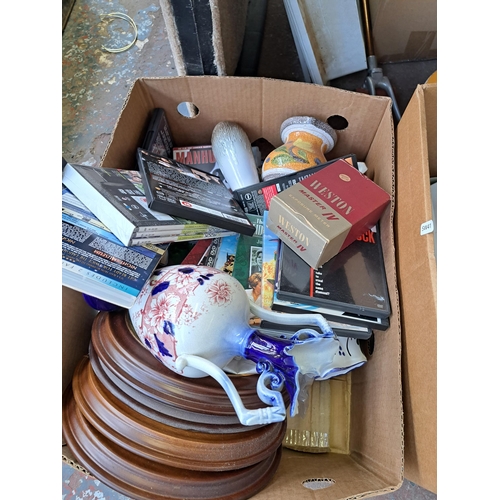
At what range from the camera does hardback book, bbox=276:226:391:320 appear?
0.74 meters

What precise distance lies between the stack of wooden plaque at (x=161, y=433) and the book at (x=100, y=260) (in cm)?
7

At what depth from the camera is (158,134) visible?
37.4 inches

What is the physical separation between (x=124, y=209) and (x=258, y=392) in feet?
1.14

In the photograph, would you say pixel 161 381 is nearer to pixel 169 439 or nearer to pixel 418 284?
pixel 169 439

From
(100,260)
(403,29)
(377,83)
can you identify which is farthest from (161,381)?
(403,29)

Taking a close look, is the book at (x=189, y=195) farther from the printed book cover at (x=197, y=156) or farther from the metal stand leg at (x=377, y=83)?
the metal stand leg at (x=377, y=83)

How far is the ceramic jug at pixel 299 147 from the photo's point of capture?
88 cm

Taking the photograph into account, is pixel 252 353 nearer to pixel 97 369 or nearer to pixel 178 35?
pixel 97 369

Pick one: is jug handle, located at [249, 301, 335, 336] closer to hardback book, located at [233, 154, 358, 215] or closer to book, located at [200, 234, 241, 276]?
book, located at [200, 234, 241, 276]

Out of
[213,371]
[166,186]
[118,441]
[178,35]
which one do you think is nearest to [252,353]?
A: [213,371]

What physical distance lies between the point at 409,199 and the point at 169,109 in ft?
1.89

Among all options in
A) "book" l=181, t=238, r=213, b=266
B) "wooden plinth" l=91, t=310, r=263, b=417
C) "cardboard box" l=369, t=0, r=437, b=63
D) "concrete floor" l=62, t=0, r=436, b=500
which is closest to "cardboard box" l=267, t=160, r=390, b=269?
"book" l=181, t=238, r=213, b=266

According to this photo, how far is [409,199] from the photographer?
2.48 feet
